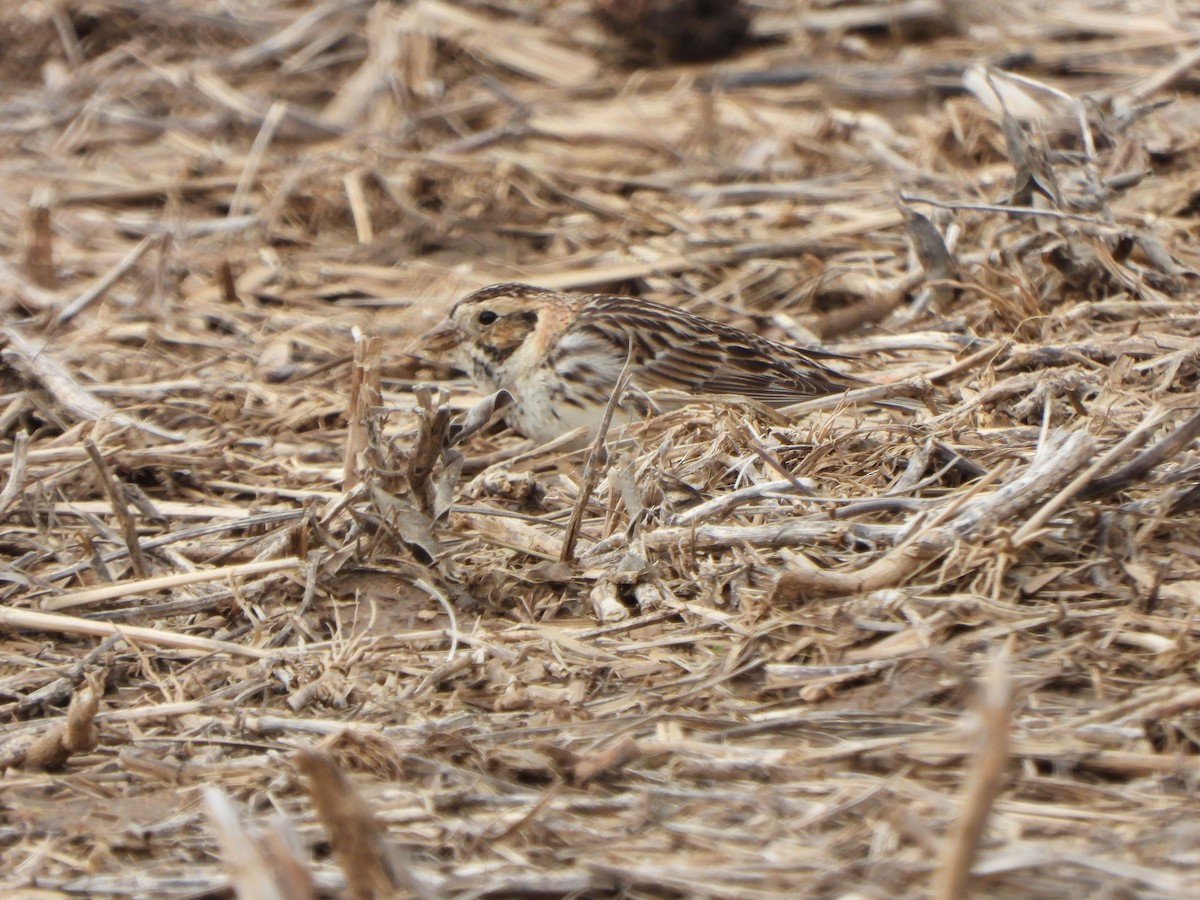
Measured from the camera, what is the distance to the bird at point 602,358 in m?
5.50

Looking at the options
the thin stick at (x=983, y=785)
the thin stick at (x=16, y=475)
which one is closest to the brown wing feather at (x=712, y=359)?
the thin stick at (x=16, y=475)

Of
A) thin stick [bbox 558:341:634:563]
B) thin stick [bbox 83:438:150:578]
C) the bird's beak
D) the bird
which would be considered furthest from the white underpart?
thin stick [bbox 83:438:150:578]

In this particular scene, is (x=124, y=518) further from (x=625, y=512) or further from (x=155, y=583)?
(x=625, y=512)

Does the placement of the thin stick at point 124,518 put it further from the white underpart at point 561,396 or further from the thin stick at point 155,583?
the white underpart at point 561,396

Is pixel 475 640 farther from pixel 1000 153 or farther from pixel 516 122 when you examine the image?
pixel 516 122

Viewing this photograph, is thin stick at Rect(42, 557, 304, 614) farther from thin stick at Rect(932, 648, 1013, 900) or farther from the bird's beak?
thin stick at Rect(932, 648, 1013, 900)

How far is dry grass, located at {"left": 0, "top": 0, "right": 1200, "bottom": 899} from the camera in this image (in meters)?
3.10

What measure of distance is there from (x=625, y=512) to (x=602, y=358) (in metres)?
1.31

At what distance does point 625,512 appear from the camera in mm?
4367

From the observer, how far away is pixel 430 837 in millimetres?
3154

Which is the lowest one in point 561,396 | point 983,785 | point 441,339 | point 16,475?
point 561,396

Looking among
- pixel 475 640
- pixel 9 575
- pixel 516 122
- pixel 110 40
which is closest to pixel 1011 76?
pixel 516 122

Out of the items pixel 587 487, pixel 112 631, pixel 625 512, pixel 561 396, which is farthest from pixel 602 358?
pixel 112 631

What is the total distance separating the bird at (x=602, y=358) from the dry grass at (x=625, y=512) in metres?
0.22
